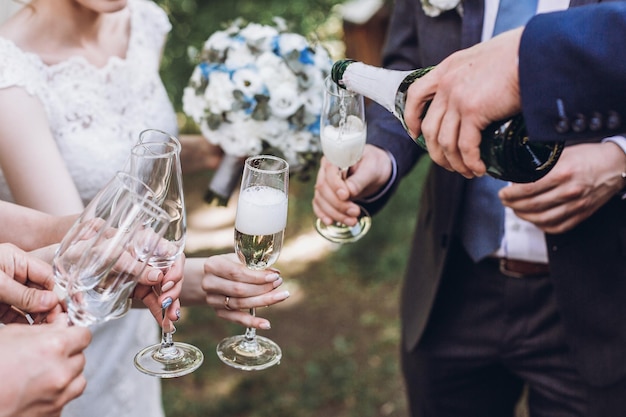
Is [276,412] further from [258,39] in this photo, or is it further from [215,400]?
[258,39]

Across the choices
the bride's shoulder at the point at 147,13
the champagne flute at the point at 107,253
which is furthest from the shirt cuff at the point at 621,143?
the bride's shoulder at the point at 147,13

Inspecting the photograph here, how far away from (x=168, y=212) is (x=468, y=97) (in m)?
0.67

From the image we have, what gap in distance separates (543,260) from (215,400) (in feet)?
6.91

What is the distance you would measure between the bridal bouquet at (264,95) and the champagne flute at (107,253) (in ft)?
3.66

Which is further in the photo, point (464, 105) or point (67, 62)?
point (67, 62)

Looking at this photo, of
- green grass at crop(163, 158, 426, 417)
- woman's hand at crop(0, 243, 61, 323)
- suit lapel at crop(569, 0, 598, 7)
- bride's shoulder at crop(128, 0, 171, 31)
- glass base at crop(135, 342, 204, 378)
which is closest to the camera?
woman's hand at crop(0, 243, 61, 323)

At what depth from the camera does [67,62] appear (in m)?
2.30

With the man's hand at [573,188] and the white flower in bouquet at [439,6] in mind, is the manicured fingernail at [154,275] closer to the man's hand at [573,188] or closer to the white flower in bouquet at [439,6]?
the man's hand at [573,188]

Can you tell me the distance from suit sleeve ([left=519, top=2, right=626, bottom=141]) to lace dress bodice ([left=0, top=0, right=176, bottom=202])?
144 centimetres

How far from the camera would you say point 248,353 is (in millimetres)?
1749

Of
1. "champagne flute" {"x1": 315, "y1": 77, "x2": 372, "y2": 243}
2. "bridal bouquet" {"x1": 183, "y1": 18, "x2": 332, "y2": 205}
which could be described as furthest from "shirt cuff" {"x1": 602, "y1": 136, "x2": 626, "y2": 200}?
"bridal bouquet" {"x1": 183, "y1": 18, "x2": 332, "y2": 205}

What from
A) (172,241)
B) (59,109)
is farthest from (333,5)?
(172,241)

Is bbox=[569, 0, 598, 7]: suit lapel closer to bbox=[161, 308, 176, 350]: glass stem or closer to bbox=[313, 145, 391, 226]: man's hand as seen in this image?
bbox=[313, 145, 391, 226]: man's hand

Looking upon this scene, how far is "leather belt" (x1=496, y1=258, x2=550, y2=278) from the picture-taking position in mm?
2182
